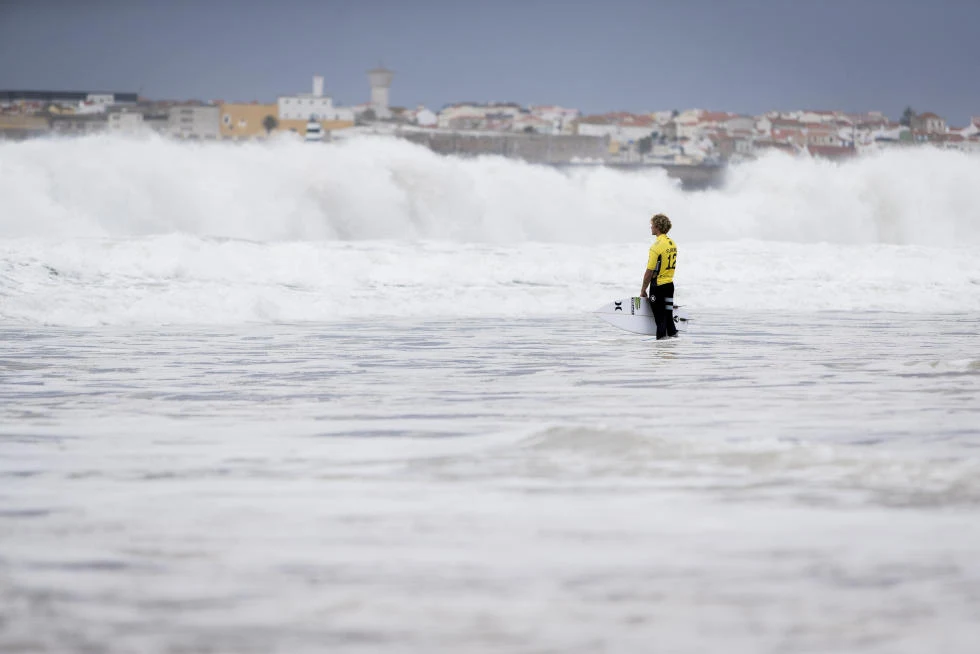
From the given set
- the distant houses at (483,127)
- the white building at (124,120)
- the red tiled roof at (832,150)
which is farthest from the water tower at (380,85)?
the red tiled roof at (832,150)

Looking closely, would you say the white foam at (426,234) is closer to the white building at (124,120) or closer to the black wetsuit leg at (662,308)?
the black wetsuit leg at (662,308)

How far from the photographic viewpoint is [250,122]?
18438 centimetres

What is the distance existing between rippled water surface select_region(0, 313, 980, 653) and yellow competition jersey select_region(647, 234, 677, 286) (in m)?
2.40

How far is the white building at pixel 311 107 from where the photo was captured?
193m

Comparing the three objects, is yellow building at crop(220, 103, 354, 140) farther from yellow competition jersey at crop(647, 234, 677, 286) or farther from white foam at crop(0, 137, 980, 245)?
yellow competition jersey at crop(647, 234, 677, 286)

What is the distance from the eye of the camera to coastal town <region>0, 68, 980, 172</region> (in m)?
157

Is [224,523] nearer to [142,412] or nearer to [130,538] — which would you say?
[130,538]

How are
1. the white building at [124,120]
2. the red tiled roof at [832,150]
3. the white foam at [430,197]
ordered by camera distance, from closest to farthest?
1. the white foam at [430,197]
2. the red tiled roof at [832,150]
3. the white building at [124,120]

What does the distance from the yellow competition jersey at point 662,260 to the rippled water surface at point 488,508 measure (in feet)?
7.88

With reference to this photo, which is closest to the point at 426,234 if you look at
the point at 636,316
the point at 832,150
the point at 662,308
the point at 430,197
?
the point at 430,197

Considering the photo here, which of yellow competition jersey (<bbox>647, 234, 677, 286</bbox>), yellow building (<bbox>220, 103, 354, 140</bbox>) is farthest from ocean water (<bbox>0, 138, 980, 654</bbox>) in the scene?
yellow building (<bbox>220, 103, 354, 140</bbox>)

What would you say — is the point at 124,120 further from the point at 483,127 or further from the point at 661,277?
the point at 661,277

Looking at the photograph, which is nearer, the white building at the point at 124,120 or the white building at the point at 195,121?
the white building at the point at 124,120

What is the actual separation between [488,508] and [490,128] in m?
188
